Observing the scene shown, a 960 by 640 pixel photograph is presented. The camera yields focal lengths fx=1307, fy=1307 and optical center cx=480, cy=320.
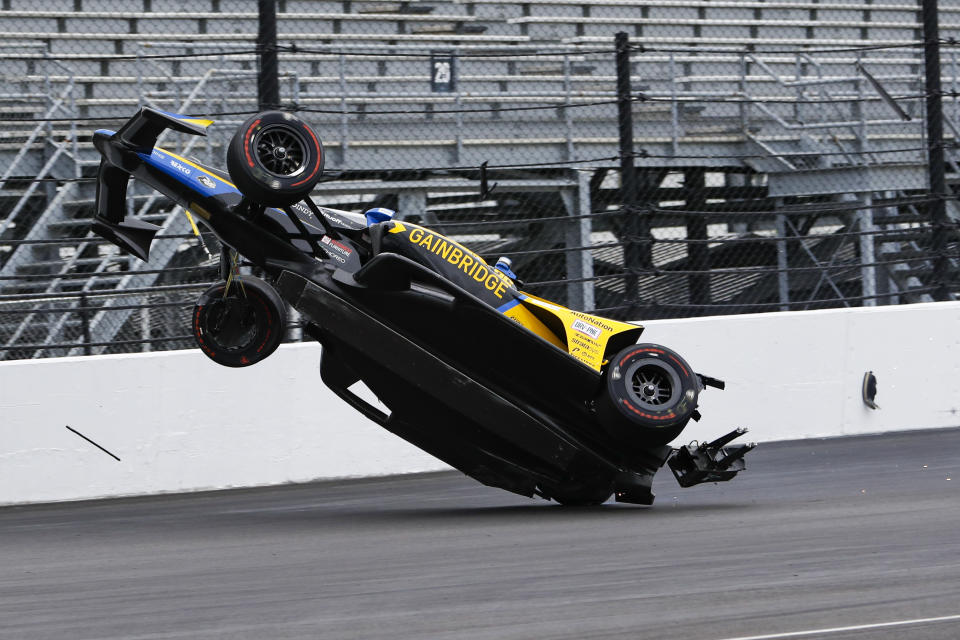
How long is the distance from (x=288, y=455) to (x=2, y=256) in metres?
3.10

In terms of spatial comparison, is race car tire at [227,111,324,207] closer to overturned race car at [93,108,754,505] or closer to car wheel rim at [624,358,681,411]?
overturned race car at [93,108,754,505]

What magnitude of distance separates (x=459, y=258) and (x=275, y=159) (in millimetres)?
934


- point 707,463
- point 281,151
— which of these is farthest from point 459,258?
point 707,463

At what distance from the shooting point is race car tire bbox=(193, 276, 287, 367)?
19.9 feet

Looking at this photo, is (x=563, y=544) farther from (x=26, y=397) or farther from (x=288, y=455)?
(x=26, y=397)

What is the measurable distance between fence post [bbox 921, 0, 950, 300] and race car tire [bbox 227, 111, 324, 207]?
559 cm

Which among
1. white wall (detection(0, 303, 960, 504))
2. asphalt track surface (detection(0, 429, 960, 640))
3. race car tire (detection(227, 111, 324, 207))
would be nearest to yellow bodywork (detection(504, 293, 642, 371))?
asphalt track surface (detection(0, 429, 960, 640))

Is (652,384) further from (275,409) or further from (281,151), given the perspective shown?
(275,409)

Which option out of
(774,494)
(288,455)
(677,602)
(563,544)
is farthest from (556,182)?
(677,602)

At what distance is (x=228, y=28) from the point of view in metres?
14.0

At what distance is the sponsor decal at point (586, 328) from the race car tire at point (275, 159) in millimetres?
1317

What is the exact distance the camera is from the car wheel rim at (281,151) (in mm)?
5691

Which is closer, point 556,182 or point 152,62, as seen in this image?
point 556,182

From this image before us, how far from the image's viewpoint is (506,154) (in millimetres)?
12203
